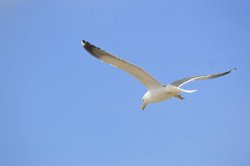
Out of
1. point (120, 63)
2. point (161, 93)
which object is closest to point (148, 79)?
point (161, 93)

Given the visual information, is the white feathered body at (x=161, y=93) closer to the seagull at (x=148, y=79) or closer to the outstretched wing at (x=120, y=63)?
the seagull at (x=148, y=79)

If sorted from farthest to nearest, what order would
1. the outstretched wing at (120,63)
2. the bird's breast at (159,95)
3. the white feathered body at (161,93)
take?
the bird's breast at (159,95)
the white feathered body at (161,93)
the outstretched wing at (120,63)

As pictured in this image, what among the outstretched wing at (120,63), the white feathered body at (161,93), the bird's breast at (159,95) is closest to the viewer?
the outstretched wing at (120,63)

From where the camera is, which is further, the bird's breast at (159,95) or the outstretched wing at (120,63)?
the bird's breast at (159,95)

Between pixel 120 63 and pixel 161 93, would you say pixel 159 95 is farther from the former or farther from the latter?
pixel 120 63

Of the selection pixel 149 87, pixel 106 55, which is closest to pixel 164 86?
pixel 149 87

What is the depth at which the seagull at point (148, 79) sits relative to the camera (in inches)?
537

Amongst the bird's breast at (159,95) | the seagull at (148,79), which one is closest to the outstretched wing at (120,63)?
the seagull at (148,79)

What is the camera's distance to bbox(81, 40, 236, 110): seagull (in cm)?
1365

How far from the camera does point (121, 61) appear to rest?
1359cm

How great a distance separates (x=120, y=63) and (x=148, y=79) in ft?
2.69

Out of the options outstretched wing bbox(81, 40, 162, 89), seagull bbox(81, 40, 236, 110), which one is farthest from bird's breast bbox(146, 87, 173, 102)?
outstretched wing bbox(81, 40, 162, 89)

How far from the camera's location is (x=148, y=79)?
1419 cm

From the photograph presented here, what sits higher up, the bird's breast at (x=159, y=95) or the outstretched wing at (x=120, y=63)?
the outstretched wing at (x=120, y=63)
